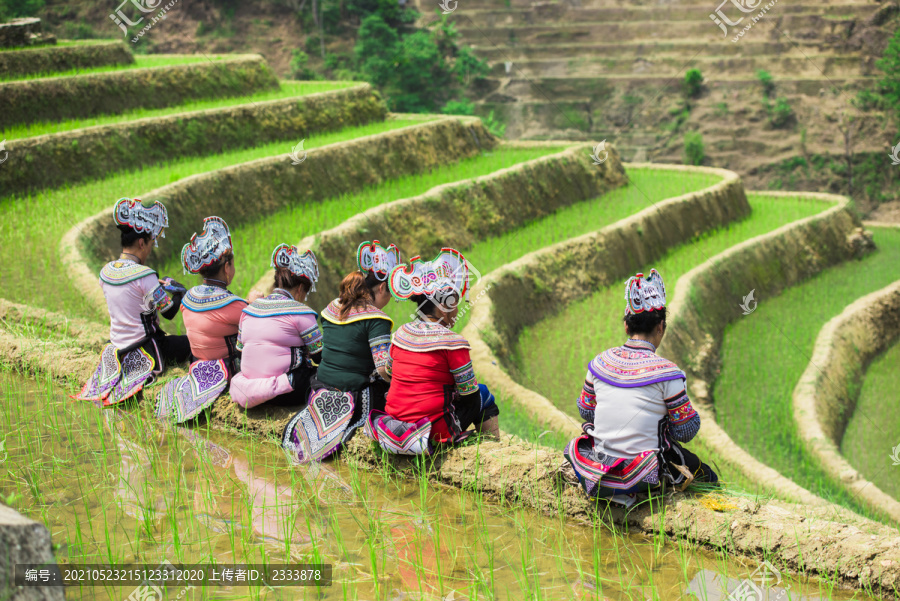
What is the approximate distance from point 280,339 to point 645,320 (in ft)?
5.71

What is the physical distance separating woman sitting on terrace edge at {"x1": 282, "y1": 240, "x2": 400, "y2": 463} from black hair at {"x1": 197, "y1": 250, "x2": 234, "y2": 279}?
0.73 metres

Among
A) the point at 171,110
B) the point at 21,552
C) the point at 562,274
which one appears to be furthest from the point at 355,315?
the point at 171,110

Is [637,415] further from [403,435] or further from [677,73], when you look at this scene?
[677,73]

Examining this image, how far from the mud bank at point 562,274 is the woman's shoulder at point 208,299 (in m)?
3.24

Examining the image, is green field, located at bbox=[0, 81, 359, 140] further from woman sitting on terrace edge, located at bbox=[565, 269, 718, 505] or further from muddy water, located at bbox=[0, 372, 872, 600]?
woman sitting on terrace edge, located at bbox=[565, 269, 718, 505]

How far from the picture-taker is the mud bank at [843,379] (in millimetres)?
7527

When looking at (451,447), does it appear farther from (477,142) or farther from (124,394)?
(477,142)

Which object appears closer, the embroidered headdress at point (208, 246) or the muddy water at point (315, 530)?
the muddy water at point (315, 530)

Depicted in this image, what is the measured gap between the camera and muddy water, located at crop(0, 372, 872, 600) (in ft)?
8.47

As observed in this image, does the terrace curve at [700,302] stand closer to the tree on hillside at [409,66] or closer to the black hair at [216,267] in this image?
the black hair at [216,267]

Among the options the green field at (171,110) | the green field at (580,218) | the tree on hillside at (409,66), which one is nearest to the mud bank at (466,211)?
the green field at (580,218)

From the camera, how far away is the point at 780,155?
2803cm

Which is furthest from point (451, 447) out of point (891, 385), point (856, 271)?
point (856, 271)

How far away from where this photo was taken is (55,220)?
7801 millimetres
